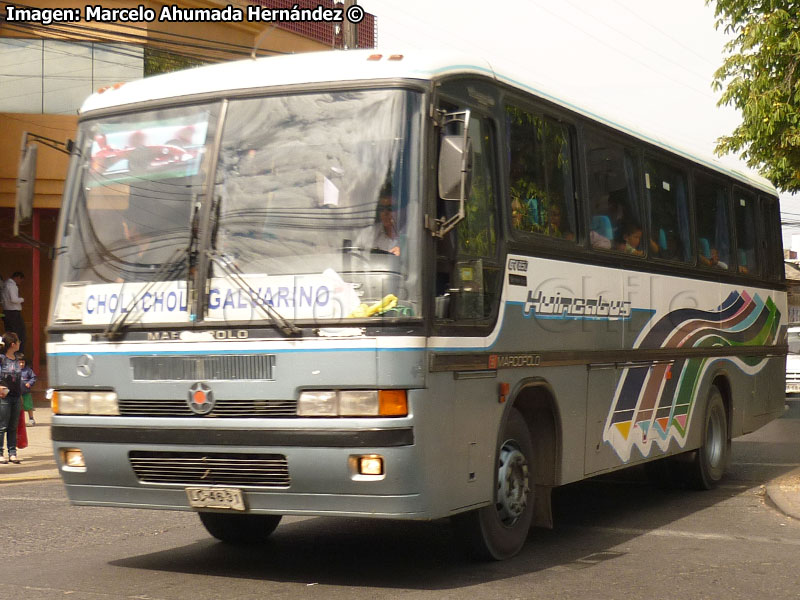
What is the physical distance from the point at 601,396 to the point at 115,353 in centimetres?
381

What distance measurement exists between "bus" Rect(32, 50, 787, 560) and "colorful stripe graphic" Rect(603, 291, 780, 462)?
1.28 meters

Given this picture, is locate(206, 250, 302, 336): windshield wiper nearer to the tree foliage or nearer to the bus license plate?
the bus license plate

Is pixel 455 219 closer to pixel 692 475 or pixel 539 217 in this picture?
pixel 539 217

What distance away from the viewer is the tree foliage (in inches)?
658

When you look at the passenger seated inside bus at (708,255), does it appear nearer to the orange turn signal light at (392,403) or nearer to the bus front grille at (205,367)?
the orange turn signal light at (392,403)

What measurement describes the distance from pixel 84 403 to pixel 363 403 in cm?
183

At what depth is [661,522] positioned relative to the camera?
32.5 feet

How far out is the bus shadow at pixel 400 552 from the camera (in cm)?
748

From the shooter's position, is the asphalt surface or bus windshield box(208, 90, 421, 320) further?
the asphalt surface

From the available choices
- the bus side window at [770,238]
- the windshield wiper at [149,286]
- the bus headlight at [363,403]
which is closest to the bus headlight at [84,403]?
the windshield wiper at [149,286]

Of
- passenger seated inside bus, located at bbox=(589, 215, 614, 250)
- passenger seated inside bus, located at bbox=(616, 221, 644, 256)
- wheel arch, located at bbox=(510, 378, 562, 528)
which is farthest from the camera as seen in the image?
passenger seated inside bus, located at bbox=(616, 221, 644, 256)

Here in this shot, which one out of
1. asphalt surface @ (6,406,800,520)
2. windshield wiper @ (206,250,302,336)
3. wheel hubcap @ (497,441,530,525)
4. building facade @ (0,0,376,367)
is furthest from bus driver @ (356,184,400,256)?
building facade @ (0,0,376,367)

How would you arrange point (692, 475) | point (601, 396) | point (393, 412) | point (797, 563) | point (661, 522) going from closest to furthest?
point (393, 412)
point (797, 563)
point (601, 396)
point (661, 522)
point (692, 475)

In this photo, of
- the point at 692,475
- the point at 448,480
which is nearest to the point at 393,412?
the point at 448,480
